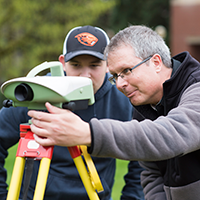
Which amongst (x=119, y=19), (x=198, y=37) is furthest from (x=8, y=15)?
(x=119, y=19)

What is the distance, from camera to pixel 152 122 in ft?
4.91

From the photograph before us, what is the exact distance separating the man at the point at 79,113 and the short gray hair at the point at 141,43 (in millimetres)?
376

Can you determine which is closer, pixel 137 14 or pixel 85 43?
pixel 85 43

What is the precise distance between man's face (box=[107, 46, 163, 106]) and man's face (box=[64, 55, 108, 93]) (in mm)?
446

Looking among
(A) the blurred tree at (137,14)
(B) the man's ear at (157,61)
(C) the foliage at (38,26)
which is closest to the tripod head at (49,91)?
(B) the man's ear at (157,61)

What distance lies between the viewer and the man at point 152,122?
1390mm

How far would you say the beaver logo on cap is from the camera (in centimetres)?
263

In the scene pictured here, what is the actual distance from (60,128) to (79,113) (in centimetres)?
136

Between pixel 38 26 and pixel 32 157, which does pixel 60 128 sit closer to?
pixel 32 157

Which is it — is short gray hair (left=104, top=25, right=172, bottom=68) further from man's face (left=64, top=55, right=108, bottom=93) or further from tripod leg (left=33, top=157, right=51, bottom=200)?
tripod leg (left=33, top=157, right=51, bottom=200)

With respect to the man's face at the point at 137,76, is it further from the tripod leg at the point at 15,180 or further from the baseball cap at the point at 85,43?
the tripod leg at the point at 15,180

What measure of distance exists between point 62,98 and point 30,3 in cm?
1280

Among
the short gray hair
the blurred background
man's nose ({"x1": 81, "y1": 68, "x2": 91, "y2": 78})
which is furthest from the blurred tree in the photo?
the short gray hair

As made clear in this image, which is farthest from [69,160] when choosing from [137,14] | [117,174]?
[137,14]
